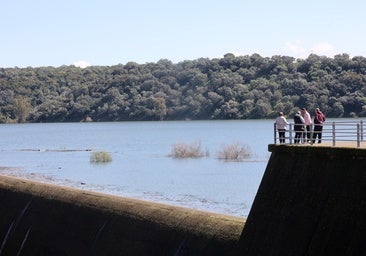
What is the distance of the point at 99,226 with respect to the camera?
22297mm

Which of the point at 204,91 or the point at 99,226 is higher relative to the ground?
the point at 99,226

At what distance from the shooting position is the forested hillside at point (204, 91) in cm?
9006

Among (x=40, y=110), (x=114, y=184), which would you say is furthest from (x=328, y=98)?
(x=40, y=110)

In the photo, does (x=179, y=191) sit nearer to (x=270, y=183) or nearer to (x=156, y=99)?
(x=270, y=183)

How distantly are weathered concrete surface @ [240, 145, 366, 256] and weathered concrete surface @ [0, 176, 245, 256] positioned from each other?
1939 millimetres

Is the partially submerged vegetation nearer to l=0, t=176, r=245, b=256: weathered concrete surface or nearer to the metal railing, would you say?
l=0, t=176, r=245, b=256: weathered concrete surface

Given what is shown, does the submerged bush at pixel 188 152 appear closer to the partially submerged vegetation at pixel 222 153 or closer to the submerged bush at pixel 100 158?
the partially submerged vegetation at pixel 222 153

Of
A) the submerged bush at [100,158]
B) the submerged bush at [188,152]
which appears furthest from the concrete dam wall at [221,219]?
the submerged bush at [100,158]

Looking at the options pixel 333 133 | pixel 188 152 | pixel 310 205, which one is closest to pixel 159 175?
pixel 188 152

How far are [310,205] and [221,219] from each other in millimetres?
4525

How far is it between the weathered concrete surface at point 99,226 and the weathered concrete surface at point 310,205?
194 cm

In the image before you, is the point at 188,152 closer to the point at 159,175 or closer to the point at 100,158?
the point at 100,158

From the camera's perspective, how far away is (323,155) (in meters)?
14.7

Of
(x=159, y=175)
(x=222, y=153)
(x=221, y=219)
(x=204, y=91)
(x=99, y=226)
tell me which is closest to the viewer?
(x=221, y=219)
